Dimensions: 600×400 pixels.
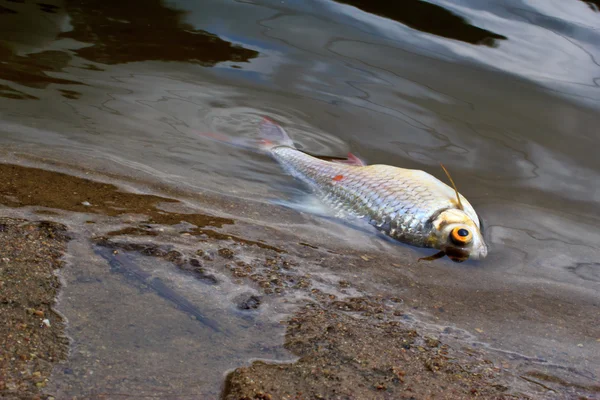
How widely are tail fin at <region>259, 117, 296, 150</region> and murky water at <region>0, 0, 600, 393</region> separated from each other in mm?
164

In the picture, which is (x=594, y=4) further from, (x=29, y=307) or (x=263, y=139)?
(x=29, y=307)

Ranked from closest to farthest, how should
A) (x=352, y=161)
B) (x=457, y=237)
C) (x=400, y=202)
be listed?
1. (x=457, y=237)
2. (x=400, y=202)
3. (x=352, y=161)

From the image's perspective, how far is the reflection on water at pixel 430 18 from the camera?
746 centimetres

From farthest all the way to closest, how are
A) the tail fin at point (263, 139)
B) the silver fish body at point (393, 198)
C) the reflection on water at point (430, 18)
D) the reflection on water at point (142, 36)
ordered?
1. the reflection on water at point (430, 18)
2. the reflection on water at point (142, 36)
3. the tail fin at point (263, 139)
4. the silver fish body at point (393, 198)

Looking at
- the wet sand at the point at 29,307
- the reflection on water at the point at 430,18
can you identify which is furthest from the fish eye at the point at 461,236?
the reflection on water at the point at 430,18

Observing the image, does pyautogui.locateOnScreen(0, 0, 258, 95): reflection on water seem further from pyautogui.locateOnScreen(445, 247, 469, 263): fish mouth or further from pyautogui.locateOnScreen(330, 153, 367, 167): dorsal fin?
pyautogui.locateOnScreen(445, 247, 469, 263): fish mouth

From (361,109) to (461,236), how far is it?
235 cm

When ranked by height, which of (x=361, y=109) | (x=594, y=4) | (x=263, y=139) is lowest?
(x=263, y=139)

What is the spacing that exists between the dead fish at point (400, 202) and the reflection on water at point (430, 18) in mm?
3097

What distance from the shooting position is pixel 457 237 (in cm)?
434

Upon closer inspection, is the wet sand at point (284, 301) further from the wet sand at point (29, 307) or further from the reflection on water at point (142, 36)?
the reflection on water at point (142, 36)

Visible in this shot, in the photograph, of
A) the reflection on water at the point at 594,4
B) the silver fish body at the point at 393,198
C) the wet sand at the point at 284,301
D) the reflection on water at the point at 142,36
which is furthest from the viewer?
the reflection on water at the point at 594,4

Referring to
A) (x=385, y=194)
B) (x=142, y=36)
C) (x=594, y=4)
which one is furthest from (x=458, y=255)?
(x=594, y=4)

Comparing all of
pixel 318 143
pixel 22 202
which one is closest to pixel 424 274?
pixel 318 143
